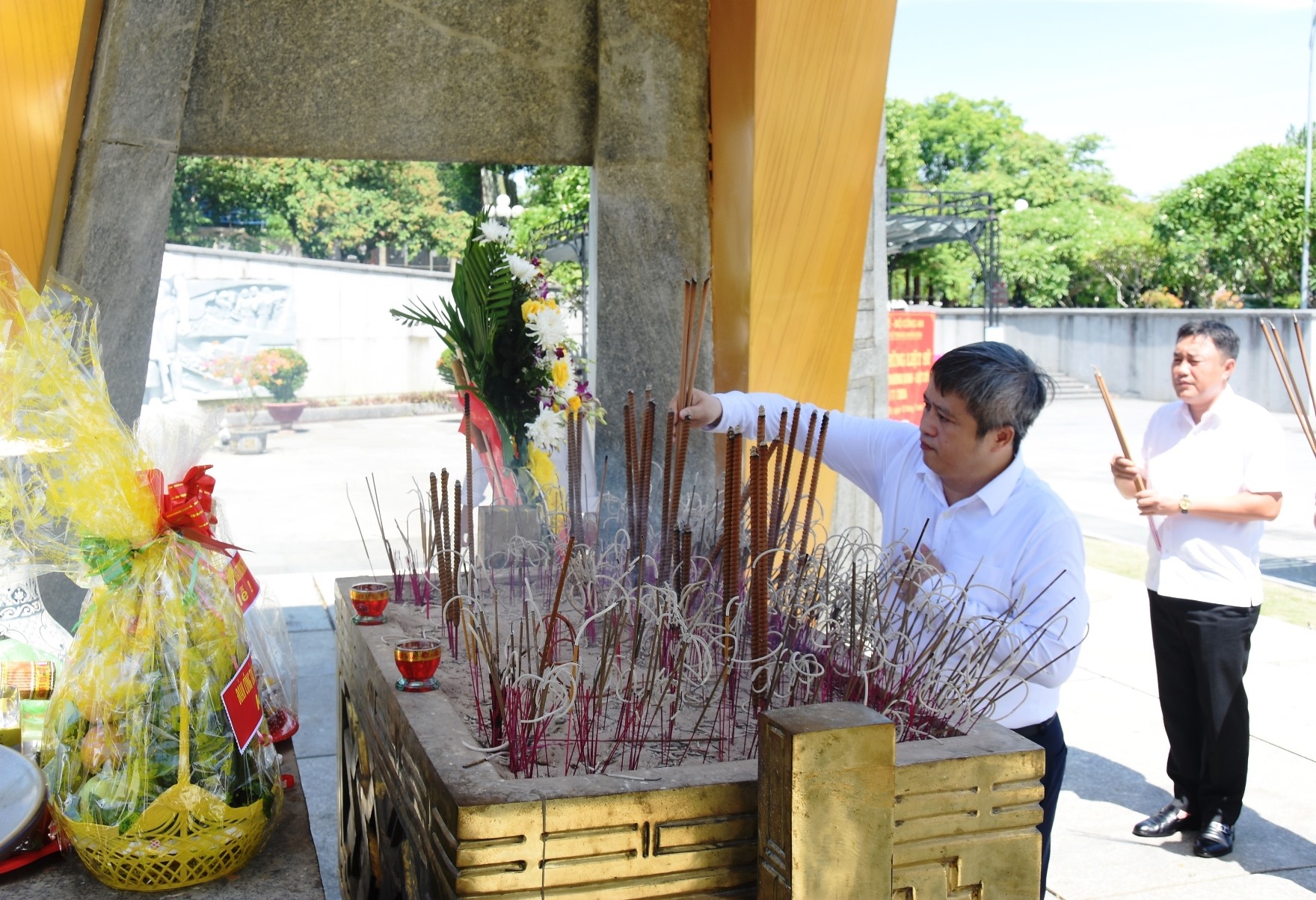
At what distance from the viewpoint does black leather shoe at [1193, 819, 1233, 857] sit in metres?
3.38

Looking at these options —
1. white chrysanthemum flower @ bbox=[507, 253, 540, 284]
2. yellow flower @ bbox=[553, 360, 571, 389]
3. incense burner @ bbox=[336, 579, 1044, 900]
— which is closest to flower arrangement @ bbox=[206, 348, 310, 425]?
white chrysanthemum flower @ bbox=[507, 253, 540, 284]

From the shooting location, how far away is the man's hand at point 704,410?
8.19 ft

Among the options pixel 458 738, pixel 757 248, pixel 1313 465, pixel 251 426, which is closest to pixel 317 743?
pixel 757 248

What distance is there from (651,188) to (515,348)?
3.13ft

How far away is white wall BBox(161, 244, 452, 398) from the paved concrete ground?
1017cm

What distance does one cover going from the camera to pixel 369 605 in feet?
6.85

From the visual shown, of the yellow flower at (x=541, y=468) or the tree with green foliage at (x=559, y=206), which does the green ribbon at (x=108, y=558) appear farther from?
the tree with green foliage at (x=559, y=206)

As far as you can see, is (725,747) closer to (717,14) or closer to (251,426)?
(717,14)

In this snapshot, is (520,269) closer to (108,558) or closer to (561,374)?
(561,374)

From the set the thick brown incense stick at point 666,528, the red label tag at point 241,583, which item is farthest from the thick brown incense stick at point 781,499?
the red label tag at point 241,583

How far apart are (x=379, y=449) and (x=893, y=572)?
46.6 ft

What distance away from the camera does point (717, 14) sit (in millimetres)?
4074

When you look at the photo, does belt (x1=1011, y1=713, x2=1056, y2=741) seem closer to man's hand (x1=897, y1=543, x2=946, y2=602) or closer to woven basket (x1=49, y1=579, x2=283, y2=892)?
man's hand (x1=897, y1=543, x2=946, y2=602)

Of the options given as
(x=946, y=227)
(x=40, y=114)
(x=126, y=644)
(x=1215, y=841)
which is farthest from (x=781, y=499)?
(x=946, y=227)
